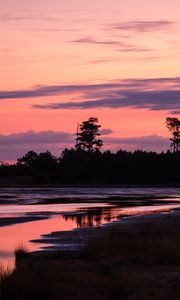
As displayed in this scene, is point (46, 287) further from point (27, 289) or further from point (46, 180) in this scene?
point (46, 180)

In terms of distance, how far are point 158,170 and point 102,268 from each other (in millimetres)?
111448

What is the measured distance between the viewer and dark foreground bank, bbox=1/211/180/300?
48.2 feet

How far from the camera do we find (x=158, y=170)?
5089 inches

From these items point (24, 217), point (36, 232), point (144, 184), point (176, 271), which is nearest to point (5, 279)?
point (176, 271)

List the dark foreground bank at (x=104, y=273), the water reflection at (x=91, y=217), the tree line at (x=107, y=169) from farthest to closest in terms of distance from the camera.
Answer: the tree line at (x=107, y=169) < the water reflection at (x=91, y=217) < the dark foreground bank at (x=104, y=273)

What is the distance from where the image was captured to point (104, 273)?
17.6 meters

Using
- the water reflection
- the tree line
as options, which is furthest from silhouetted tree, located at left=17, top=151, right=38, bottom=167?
the water reflection

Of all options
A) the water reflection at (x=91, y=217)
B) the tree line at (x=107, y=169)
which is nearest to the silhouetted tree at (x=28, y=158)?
the tree line at (x=107, y=169)

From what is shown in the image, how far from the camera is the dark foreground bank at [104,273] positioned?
1468cm

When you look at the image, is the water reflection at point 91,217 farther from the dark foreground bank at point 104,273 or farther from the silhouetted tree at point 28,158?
the silhouetted tree at point 28,158

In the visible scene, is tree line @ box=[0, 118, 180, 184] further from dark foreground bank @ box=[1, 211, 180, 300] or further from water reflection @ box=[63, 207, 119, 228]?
dark foreground bank @ box=[1, 211, 180, 300]

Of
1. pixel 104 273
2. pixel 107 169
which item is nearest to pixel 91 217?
pixel 104 273

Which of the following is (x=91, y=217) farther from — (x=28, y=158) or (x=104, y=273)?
(x=28, y=158)

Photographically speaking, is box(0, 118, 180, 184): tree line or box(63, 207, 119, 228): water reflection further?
box(0, 118, 180, 184): tree line
